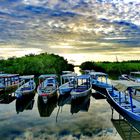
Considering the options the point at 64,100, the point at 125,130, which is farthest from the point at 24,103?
the point at 125,130

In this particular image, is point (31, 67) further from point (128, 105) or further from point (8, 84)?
point (128, 105)

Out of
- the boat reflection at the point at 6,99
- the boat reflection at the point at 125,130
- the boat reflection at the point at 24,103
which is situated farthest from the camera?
the boat reflection at the point at 6,99

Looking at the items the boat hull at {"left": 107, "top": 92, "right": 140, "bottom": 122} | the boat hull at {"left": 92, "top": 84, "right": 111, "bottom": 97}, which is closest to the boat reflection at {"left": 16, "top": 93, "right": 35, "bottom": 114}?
the boat hull at {"left": 107, "top": 92, "right": 140, "bottom": 122}

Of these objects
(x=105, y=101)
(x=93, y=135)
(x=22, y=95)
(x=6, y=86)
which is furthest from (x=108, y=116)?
(x=6, y=86)

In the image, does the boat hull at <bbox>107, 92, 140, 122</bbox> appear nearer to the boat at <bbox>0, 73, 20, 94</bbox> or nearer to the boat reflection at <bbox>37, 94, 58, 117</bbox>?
the boat reflection at <bbox>37, 94, 58, 117</bbox>

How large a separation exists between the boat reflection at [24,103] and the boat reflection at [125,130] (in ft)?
27.8

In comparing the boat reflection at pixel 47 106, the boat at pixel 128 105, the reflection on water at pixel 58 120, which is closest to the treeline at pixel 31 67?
the reflection on water at pixel 58 120

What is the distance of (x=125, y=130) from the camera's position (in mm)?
17219

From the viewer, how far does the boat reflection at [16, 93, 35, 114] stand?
81.1 ft

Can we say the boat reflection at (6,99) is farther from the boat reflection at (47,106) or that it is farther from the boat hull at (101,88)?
the boat hull at (101,88)

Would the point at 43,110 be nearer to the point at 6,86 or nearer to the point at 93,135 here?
the point at 93,135

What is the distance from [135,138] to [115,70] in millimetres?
63493

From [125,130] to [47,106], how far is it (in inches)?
377

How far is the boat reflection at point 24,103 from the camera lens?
81.1ft
